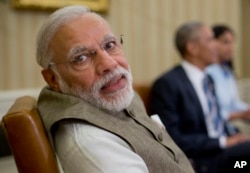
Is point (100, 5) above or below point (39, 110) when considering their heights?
above

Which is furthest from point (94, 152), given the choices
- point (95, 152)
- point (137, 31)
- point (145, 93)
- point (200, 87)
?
point (137, 31)

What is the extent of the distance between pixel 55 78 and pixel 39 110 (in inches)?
4.8

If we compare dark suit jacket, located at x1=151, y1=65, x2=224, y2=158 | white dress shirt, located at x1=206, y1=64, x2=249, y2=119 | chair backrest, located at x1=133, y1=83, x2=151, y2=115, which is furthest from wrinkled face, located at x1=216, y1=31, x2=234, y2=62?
chair backrest, located at x1=133, y1=83, x2=151, y2=115

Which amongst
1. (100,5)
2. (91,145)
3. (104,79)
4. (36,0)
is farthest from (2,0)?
(91,145)

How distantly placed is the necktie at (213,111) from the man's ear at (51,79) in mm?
1369

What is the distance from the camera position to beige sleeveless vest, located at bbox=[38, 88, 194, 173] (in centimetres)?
119

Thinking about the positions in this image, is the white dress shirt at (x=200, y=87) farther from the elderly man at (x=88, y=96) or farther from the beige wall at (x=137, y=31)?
the elderly man at (x=88, y=96)

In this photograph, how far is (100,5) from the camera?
274cm

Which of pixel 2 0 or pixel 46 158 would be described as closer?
pixel 46 158

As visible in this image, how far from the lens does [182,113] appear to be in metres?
2.34

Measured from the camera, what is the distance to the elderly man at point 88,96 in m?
1.16

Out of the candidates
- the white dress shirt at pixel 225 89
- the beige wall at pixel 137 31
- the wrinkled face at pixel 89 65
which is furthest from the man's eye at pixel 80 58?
the white dress shirt at pixel 225 89

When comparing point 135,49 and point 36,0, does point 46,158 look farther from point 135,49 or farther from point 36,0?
point 135,49

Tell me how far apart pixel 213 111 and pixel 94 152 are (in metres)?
1.53
